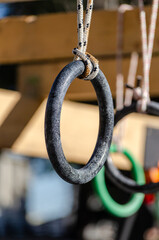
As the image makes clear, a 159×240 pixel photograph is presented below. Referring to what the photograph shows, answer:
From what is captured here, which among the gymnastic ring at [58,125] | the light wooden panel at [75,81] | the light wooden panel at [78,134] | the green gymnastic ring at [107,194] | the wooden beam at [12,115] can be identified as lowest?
the green gymnastic ring at [107,194]

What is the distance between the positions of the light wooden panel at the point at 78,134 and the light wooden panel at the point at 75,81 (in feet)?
0.22

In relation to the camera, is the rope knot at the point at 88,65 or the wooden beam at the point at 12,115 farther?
the wooden beam at the point at 12,115

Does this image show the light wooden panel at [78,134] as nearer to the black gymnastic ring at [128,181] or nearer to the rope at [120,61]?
the rope at [120,61]

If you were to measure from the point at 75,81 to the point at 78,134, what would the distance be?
0.20 meters

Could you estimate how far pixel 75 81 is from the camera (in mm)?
1312

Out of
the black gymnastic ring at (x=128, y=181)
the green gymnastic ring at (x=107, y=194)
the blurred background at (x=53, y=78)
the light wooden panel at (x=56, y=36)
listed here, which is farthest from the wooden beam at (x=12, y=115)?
the black gymnastic ring at (x=128, y=181)

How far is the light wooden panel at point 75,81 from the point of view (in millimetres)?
1247

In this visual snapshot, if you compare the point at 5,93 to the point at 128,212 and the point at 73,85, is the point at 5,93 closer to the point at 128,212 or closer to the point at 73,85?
the point at 73,85

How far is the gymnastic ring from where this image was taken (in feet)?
1.54

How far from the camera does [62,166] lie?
1.59 ft

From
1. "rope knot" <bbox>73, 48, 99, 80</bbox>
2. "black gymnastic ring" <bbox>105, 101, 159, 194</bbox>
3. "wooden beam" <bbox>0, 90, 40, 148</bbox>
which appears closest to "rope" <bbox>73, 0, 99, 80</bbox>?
"rope knot" <bbox>73, 48, 99, 80</bbox>

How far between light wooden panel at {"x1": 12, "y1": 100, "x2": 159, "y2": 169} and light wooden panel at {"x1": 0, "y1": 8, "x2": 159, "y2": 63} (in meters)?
0.20

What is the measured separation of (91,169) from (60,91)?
129 mm

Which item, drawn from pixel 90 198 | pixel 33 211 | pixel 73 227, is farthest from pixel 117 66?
pixel 33 211
